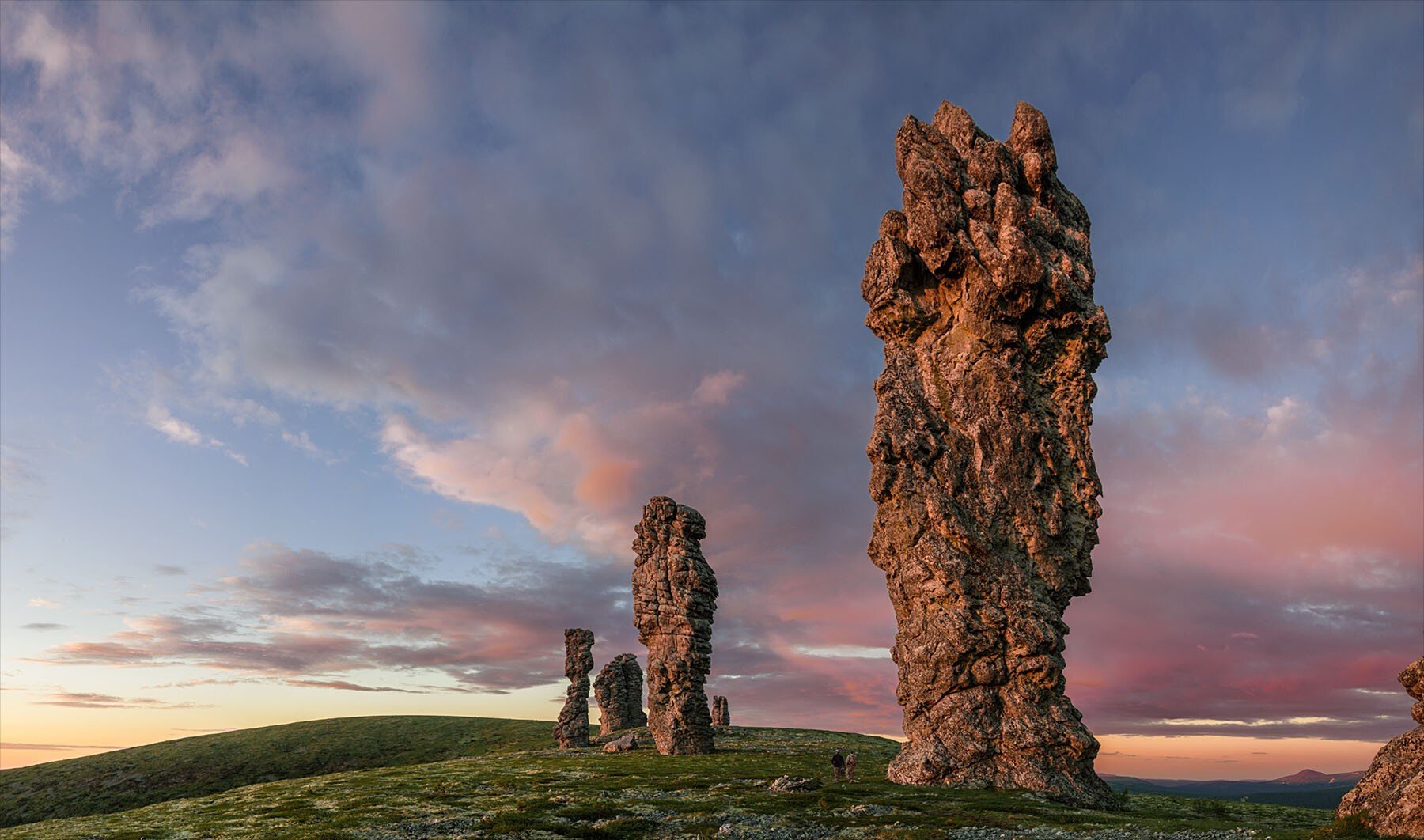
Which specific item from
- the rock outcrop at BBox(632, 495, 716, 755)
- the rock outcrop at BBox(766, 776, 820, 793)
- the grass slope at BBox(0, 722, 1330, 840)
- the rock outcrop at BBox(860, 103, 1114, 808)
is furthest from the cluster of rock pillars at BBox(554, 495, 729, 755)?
the rock outcrop at BBox(766, 776, 820, 793)

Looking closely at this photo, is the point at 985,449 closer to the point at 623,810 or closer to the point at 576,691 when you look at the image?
the point at 623,810

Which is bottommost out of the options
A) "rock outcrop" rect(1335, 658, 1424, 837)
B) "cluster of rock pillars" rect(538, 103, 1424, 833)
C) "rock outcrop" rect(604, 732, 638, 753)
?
"rock outcrop" rect(604, 732, 638, 753)

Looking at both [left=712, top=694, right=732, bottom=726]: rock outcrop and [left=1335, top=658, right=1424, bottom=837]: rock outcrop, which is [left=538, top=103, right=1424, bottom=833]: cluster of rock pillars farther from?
[left=712, top=694, right=732, bottom=726]: rock outcrop

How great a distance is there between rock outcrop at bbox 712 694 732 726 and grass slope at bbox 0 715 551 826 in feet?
92.1

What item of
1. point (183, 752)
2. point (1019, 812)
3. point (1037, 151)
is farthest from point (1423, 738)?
point (183, 752)

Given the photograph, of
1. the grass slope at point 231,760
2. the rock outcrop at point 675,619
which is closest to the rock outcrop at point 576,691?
the rock outcrop at point 675,619

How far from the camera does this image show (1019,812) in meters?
36.3

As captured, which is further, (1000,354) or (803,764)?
(803,764)

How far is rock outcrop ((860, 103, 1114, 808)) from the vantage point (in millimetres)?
49938

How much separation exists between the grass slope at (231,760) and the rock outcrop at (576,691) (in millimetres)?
21473

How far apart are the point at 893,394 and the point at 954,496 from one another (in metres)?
9.69

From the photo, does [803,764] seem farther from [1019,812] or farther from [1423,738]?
[1423,738]

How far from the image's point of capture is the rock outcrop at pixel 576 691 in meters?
89.3

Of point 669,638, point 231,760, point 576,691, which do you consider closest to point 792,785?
point 669,638
